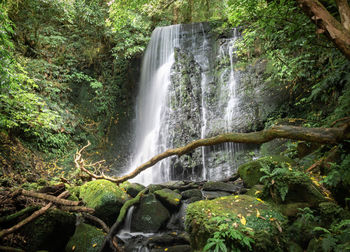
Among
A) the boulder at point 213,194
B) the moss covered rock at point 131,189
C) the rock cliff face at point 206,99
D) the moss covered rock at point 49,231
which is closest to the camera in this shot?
the moss covered rock at point 49,231

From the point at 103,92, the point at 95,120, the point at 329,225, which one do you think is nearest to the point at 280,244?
the point at 329,225

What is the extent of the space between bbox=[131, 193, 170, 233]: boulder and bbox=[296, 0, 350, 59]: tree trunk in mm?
4531

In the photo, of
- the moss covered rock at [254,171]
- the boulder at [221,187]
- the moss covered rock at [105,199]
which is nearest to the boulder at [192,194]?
the boulder at [221,187]

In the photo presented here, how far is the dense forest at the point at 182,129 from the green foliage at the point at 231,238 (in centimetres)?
2

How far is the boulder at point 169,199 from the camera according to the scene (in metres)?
5.08

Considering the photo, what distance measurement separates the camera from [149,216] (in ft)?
15.9

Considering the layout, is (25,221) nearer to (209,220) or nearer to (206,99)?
(209,220)

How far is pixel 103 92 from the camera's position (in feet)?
45.3

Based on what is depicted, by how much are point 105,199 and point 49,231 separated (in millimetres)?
1579

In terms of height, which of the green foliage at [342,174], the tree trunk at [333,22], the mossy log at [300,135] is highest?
the tree trunk at [333,22]

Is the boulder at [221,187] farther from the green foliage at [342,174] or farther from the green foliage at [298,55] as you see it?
the green foliage at [342,174]

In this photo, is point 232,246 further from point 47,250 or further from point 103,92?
point 103,92

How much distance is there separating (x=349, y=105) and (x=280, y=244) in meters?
2.38

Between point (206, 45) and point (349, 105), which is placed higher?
point (206, 45)
